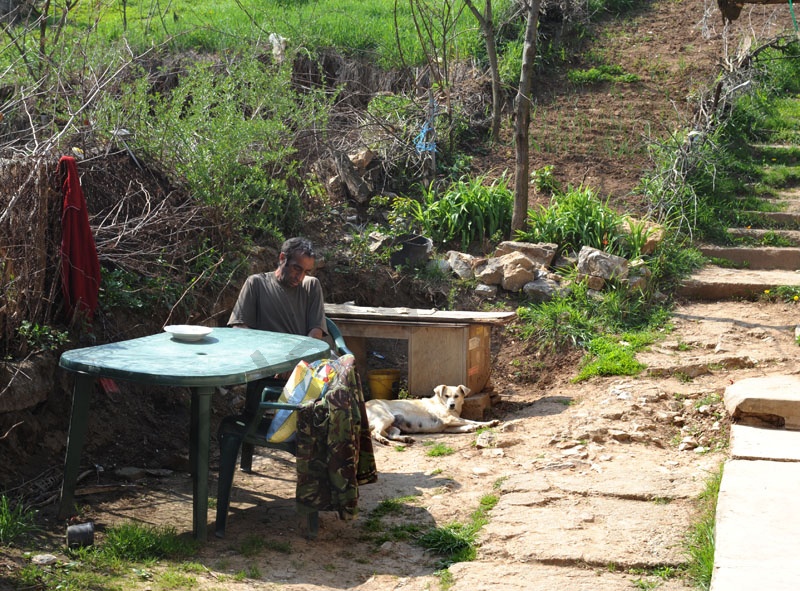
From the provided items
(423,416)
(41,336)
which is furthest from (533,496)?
(41,336)

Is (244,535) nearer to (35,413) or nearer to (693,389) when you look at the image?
(35,413)

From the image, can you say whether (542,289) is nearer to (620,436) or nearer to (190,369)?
(620,436)

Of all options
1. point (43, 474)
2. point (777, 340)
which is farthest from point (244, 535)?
point (777, 340)

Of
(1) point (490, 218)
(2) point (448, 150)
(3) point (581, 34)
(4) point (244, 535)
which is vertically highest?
(3) point (581, 34)

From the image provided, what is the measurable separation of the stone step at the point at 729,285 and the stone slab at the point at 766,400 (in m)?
2.91

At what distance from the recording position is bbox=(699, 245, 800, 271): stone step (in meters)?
9.91

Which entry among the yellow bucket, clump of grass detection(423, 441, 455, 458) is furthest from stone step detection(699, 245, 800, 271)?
clump of grass detection(423, 441, 455, 458)

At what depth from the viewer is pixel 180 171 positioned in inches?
298

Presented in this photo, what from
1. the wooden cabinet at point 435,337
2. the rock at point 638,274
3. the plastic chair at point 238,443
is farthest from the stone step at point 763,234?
the plastic chair at point 238,443

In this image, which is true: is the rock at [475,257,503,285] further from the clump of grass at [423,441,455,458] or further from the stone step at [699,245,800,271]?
the clump of grass at [423,441,455,458]

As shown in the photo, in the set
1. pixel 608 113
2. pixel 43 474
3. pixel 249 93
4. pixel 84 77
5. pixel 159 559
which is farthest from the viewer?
pixel 608 113

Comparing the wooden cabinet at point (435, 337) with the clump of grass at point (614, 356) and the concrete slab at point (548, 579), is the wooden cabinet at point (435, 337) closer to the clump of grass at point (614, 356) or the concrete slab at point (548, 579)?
the clump of grass at point (614, 356)

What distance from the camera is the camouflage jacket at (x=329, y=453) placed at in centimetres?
462

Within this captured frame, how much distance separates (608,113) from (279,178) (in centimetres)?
579
